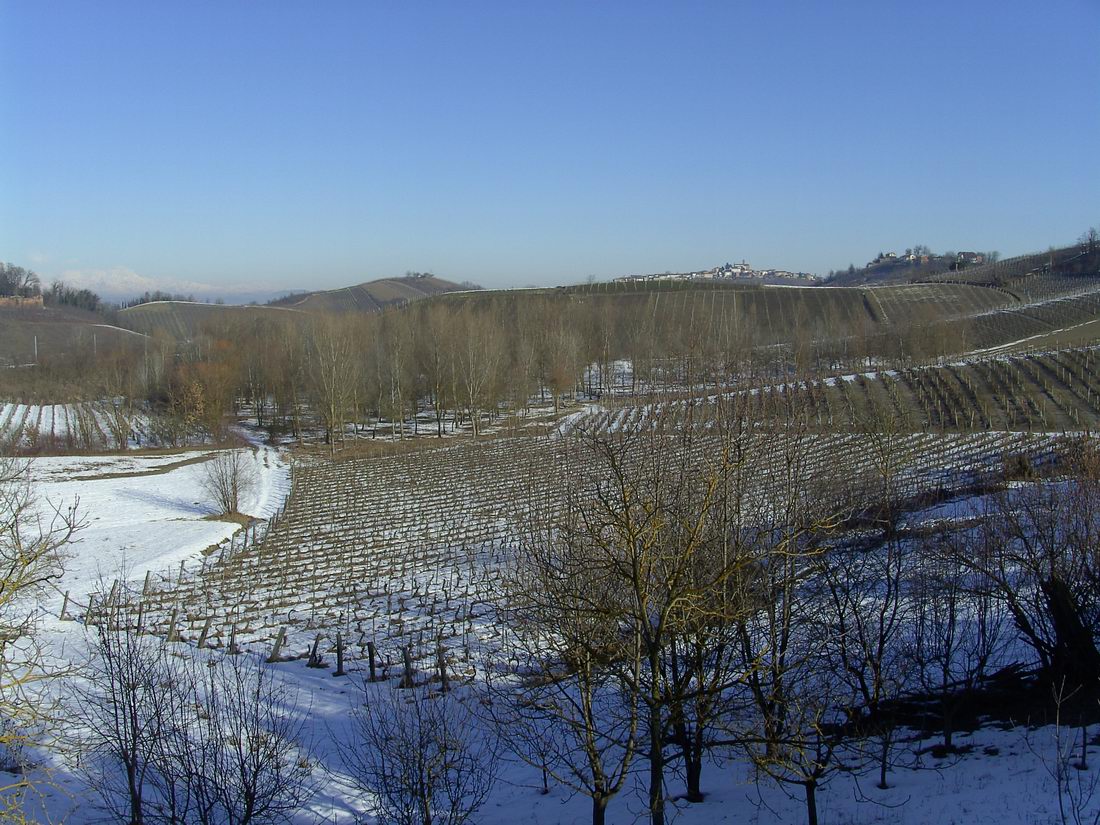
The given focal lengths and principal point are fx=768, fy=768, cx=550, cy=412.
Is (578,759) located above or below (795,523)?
below

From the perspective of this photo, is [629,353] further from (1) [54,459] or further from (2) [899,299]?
(1) [54,459]

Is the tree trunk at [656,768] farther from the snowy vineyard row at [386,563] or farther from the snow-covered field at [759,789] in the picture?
the snowy vineyard row at [386,563]

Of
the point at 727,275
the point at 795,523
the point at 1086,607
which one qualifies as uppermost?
the point at 727,275

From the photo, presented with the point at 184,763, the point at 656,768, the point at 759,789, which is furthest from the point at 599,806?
the point at 184,763

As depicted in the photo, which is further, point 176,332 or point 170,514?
point 176,332

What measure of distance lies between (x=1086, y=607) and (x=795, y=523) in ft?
14.2

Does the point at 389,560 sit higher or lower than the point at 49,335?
lower

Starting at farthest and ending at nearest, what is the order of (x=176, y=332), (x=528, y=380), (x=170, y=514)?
(x=176, y=332) → (x=528, y=380) → (x=170, y=514)

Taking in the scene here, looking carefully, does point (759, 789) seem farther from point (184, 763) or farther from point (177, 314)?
point (177, 314)

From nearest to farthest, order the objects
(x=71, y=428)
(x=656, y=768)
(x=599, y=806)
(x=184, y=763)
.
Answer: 1. (x=184, y=763)
2. (x=656, y=768)
3. (x=599, y=806)
4. (x=71, y=428)

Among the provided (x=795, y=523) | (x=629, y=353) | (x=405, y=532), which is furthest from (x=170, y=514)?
(x=629, y=353)

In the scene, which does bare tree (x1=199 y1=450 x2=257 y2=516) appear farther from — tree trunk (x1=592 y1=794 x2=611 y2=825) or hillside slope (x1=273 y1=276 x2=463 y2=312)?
hillside slope (x1=273 y1=276 x2=463 y2=312)

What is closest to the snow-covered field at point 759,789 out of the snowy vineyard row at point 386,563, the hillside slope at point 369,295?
the snowy vineyard row at point 386,563

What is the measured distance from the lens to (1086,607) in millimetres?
9430
